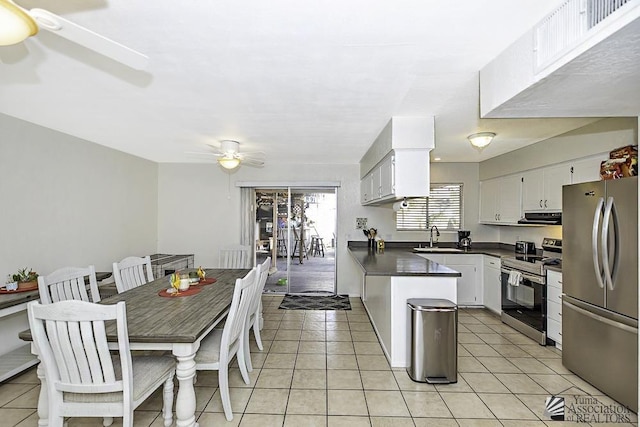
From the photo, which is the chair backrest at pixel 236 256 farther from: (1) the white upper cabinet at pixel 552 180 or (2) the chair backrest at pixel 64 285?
(1) the white upper cabinet at pixel 552 180

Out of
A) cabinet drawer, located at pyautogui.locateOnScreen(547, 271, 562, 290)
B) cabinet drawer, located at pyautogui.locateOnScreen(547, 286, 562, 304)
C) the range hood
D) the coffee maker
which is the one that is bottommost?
cabinet drawer, located at pyautogui.locateOnScreen(547, 286, 562, 304)

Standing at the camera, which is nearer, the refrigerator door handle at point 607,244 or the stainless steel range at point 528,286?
the refrigerator door handle at point 607,244

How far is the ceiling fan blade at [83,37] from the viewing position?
1151mm

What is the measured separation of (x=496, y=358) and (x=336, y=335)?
1.65m

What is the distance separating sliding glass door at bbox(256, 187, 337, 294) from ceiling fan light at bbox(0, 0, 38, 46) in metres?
4.61

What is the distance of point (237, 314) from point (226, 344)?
21cm

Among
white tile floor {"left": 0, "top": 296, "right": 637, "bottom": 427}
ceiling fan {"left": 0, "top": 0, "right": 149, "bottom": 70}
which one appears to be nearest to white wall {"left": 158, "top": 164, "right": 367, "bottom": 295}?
white tile floor {"left": 0, "top": 296, "right": 637, "bottom": 427}

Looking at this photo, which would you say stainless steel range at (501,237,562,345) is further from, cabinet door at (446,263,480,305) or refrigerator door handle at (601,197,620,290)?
refrigerator door handle at (601,197,620,290)

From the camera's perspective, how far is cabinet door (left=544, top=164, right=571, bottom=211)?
3.68 meters

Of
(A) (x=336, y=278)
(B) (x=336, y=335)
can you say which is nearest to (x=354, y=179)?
(A) (x=336, y=278)

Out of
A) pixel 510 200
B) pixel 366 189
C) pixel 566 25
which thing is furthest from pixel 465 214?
pixel 566 25

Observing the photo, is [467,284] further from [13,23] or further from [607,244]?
[13,23]

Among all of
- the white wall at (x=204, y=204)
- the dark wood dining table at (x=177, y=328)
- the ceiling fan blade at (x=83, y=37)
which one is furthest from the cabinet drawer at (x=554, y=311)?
the ceiling fan blade at (x=83, y=37)

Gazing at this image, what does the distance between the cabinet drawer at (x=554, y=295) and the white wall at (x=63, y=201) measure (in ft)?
17.2
